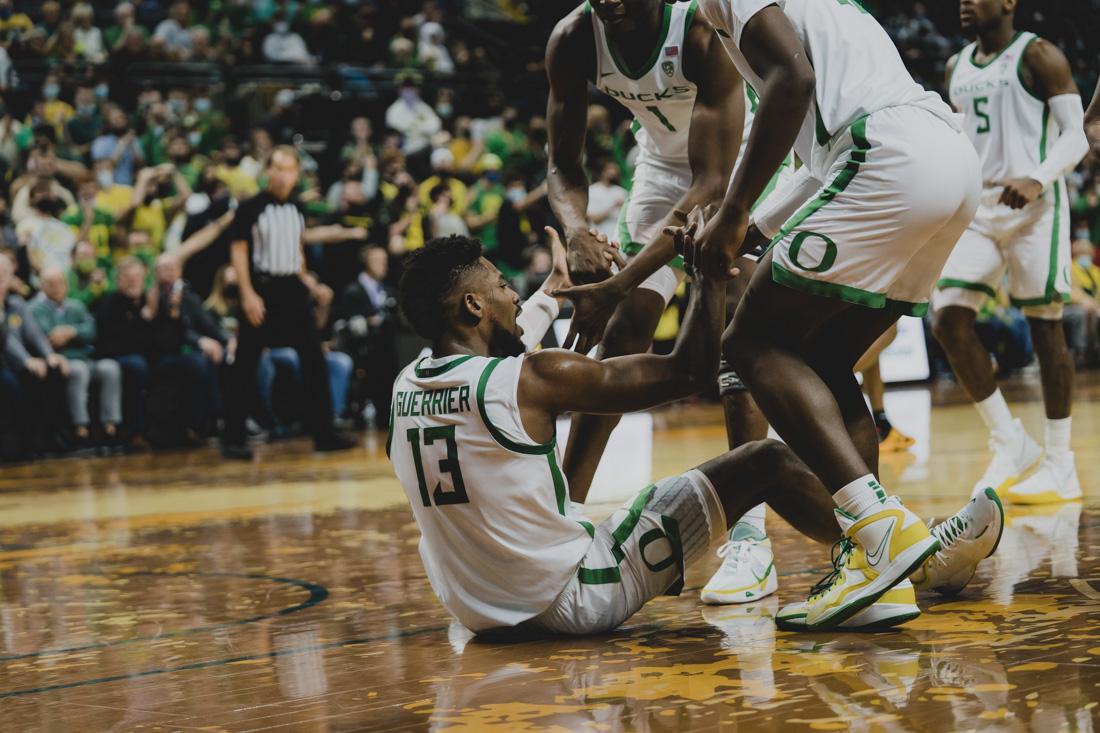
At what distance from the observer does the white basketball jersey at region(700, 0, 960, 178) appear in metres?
3.44

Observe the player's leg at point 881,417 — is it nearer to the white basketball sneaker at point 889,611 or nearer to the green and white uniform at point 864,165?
the green and white uniform at point 864,165

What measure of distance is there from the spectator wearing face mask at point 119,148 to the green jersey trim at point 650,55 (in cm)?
1010

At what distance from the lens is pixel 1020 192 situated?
570cm

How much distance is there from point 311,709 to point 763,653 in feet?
→ 3.28

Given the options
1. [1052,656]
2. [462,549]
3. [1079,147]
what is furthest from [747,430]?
[1079,147]

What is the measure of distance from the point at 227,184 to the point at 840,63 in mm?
10688

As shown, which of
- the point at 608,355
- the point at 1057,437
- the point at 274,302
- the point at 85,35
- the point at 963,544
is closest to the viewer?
the point at 963,544

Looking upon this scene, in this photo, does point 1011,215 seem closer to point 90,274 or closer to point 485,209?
point 90,274

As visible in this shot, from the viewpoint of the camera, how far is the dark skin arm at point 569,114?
450cm

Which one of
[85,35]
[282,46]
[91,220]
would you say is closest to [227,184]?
[91,220]

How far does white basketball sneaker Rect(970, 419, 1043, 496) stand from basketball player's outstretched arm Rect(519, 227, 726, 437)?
9.61ft

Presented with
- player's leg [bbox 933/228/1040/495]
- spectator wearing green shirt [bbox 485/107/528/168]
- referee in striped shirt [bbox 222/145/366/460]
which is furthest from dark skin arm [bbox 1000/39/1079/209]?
spectator wearing green shirt [bbox 485/107/528/168]

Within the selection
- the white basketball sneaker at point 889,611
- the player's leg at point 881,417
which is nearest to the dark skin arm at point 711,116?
the white basketball sneaker at point 889,611

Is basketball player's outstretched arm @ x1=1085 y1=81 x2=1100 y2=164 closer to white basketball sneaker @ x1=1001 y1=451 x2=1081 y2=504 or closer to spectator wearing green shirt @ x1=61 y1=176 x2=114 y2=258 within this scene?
white basketball sneaker @ x1=1001 y1=451 x2=1081 y2=504
